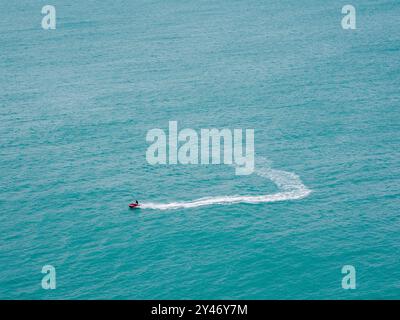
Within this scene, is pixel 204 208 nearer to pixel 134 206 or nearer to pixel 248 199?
pixel 248 199

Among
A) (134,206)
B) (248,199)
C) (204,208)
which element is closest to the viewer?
(204,208)

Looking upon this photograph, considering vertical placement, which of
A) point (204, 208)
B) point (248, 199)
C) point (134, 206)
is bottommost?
point (204, 208)

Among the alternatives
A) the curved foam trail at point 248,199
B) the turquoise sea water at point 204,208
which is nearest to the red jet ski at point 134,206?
the curved foam trail at point 248,199

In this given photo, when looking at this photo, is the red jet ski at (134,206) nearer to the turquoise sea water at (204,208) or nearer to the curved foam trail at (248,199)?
the curved foam trail at (248,199)

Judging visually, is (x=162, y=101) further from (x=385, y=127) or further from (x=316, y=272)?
(x=316, y=272)

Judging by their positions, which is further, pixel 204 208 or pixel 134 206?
pixel 134 206

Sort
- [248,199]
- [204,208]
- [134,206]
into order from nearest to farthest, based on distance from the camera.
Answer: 1. [204,208]
2. [134,206]
3. [248,199]

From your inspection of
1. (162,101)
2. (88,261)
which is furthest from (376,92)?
(88,261)

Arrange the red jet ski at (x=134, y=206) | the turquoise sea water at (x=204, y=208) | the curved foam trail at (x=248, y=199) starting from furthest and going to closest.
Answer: the curved foam trail at (x=248, y=199), the red jet ski at (x=134, y=206), the turquoise sea water at (x=204, y=208)

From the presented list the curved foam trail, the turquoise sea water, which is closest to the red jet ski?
the curved foam trail

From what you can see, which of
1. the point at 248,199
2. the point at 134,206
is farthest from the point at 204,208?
the point at 134,206

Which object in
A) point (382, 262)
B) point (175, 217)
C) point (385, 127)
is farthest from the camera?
point (385, 127)
